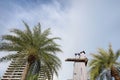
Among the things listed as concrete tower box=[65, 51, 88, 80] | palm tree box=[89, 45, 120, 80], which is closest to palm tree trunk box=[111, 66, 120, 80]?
palm tree box=[89, 45, 120, 80]

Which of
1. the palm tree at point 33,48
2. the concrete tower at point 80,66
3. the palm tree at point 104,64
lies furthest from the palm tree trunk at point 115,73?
the concrete tower at point 80,66

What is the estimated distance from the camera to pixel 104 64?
80.0ft

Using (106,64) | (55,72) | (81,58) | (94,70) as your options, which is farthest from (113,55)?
(81,58)

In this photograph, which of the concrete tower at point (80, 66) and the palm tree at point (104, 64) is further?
the concrete tower at point (80, 66)

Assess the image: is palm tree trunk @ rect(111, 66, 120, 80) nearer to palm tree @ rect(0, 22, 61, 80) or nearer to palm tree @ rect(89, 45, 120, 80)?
palm tree @ rect(89, 45, 120, 80)

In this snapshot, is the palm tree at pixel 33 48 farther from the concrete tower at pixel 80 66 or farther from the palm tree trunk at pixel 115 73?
the concrete tower at pixel 80 66

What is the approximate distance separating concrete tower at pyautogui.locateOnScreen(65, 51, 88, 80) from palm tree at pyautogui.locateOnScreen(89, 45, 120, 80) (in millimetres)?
48849

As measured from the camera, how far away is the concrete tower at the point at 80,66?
73812 millimetres

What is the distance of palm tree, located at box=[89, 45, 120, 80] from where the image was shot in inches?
946

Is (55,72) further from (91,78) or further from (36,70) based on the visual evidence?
(91,78)

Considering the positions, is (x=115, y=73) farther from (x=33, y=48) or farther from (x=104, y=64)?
(x=33, y=48)

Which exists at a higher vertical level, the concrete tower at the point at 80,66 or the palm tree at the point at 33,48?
the concrete tower at the point at 80,66

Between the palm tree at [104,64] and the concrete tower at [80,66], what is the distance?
48.8 metres

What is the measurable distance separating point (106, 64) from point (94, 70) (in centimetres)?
160
